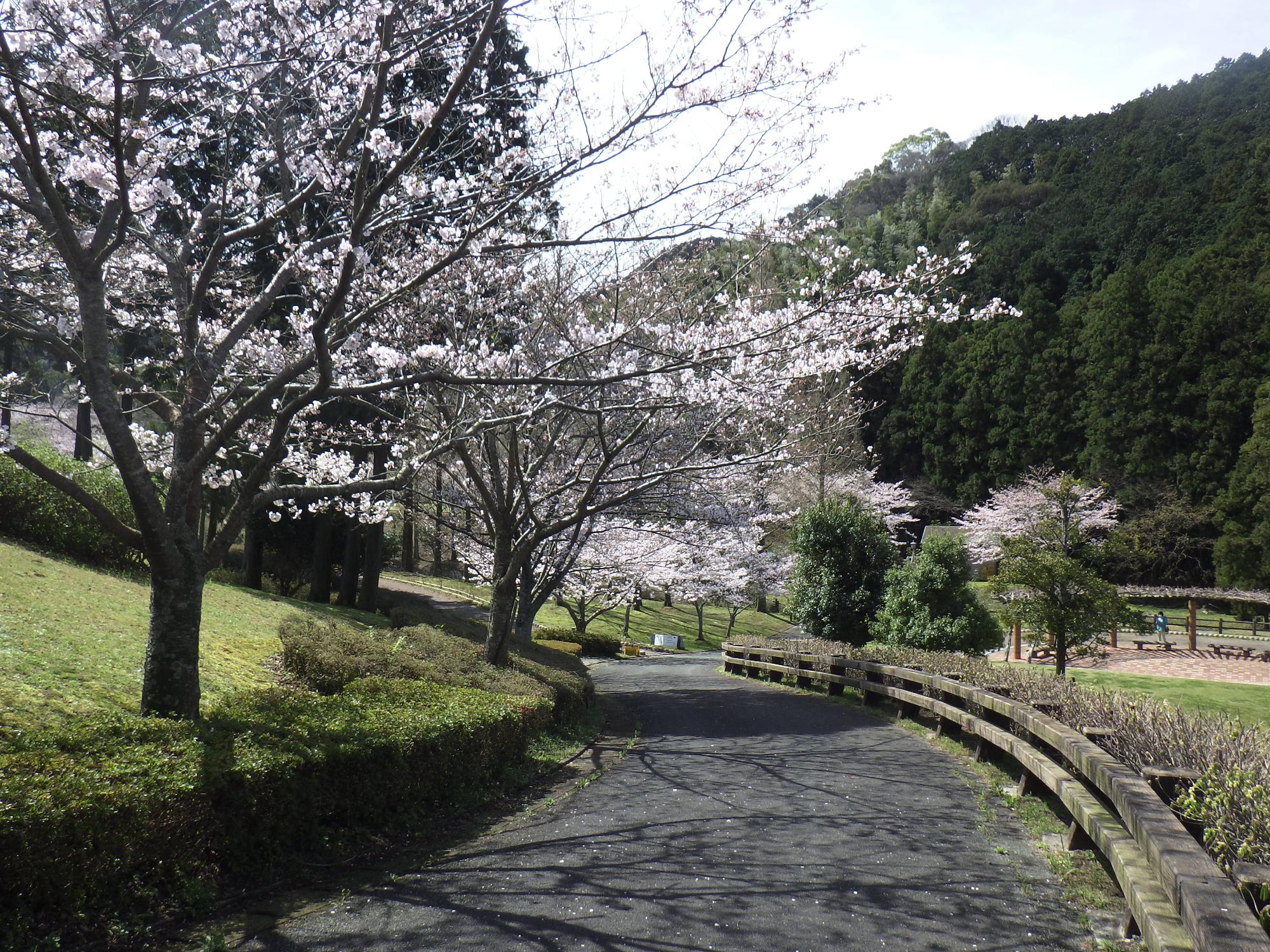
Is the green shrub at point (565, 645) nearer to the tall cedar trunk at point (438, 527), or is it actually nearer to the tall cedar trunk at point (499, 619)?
the tall cedar trunk at point (438, 527)

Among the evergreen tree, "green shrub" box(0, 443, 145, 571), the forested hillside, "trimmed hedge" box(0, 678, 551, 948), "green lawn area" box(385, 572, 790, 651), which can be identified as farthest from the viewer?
the forested hillside

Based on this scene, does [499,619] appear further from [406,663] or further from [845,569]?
[845,569]

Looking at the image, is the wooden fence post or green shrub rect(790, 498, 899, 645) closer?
the wooden fence post

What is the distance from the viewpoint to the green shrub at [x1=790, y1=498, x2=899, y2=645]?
19391mm

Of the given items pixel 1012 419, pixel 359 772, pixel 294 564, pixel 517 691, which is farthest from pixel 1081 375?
pixel 359 772

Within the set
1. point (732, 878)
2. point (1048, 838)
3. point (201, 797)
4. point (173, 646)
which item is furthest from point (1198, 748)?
point (173, 646)

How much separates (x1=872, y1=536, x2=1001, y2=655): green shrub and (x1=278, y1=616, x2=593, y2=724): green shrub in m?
7.30

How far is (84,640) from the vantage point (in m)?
8.14

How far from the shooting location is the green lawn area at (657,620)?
33.8 m

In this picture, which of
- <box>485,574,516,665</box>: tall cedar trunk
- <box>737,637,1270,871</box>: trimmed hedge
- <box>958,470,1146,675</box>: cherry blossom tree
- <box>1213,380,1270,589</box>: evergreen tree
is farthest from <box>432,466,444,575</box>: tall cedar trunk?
<box>1213,380,1270,589</box>: evergreen tree

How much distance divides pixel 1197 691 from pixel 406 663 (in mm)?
15575

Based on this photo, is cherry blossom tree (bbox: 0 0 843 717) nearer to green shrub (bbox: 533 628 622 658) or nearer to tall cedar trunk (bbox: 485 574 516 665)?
tall cedar trunk (bbox: 485 574 516 665)

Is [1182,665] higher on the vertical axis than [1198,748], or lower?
lower

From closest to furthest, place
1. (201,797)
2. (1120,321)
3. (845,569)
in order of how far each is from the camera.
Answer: (201,797) < (845,569) < (1120,321)
